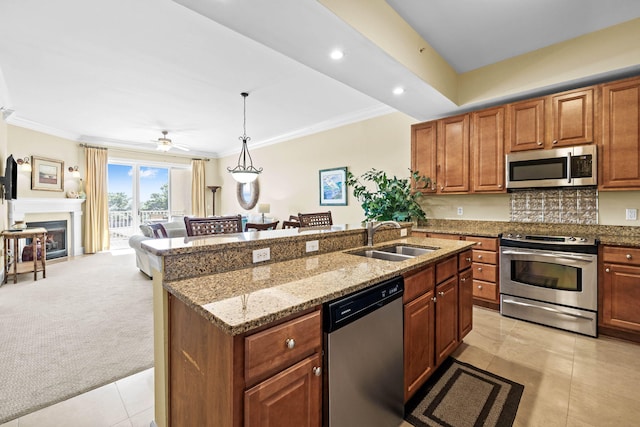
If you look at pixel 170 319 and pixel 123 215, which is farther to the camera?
pixel 123 215

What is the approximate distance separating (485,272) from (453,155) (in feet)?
5.00

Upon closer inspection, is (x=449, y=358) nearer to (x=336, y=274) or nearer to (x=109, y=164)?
(x=336, y=274)

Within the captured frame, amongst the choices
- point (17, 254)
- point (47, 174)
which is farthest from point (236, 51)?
point (47, 174)

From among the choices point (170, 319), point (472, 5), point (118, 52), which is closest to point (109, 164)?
point (118, 52)

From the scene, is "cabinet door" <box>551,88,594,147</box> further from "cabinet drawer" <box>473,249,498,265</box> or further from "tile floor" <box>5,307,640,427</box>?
"tile floor" <box>5,307,640,427</box>

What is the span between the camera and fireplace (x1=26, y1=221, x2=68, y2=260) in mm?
6031

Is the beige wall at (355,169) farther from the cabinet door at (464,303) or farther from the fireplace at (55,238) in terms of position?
the fireplace at (55,238)

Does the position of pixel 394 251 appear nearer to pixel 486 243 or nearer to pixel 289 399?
pixel 486 243

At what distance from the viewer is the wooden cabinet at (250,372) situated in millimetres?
901

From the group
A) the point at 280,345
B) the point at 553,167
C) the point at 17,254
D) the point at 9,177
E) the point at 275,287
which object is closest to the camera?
the point at 280,345

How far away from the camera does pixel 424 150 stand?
400cm

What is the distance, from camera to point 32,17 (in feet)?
8.35

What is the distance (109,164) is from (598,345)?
967 cm

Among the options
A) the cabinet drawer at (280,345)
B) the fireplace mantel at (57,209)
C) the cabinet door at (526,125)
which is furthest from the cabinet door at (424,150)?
the fireplace mantel at (57,209)
